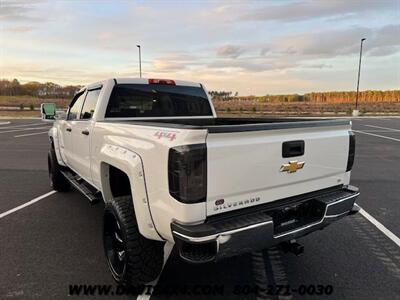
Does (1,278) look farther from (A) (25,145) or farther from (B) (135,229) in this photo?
(A) (25,145)

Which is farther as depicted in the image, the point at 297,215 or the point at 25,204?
the point at 25,204

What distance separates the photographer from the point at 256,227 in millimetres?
2689

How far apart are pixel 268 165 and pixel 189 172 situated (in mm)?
739

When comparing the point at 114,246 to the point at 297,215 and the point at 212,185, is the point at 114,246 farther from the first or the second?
the point at 297,215

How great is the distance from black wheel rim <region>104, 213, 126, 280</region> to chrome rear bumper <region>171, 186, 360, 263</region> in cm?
91

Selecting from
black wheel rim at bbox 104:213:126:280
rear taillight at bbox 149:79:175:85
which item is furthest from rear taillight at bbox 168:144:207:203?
rear taillight at bbox 149:79:175:85

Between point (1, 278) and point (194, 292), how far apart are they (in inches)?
73.4

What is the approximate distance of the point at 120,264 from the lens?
3334 mm

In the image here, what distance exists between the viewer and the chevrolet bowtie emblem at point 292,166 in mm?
3023

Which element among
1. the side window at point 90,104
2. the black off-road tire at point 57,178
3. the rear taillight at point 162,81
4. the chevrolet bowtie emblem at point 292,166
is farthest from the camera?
the black off-road tire at point 57,178

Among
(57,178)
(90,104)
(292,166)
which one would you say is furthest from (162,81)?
(57,178)

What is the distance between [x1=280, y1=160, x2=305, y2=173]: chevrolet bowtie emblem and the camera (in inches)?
119

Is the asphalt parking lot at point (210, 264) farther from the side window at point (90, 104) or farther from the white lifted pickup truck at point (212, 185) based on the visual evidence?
the side window at point (90, 104)

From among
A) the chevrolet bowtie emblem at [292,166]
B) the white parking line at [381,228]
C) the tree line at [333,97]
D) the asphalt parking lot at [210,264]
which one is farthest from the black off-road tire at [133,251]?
the tree line at [333,97]
